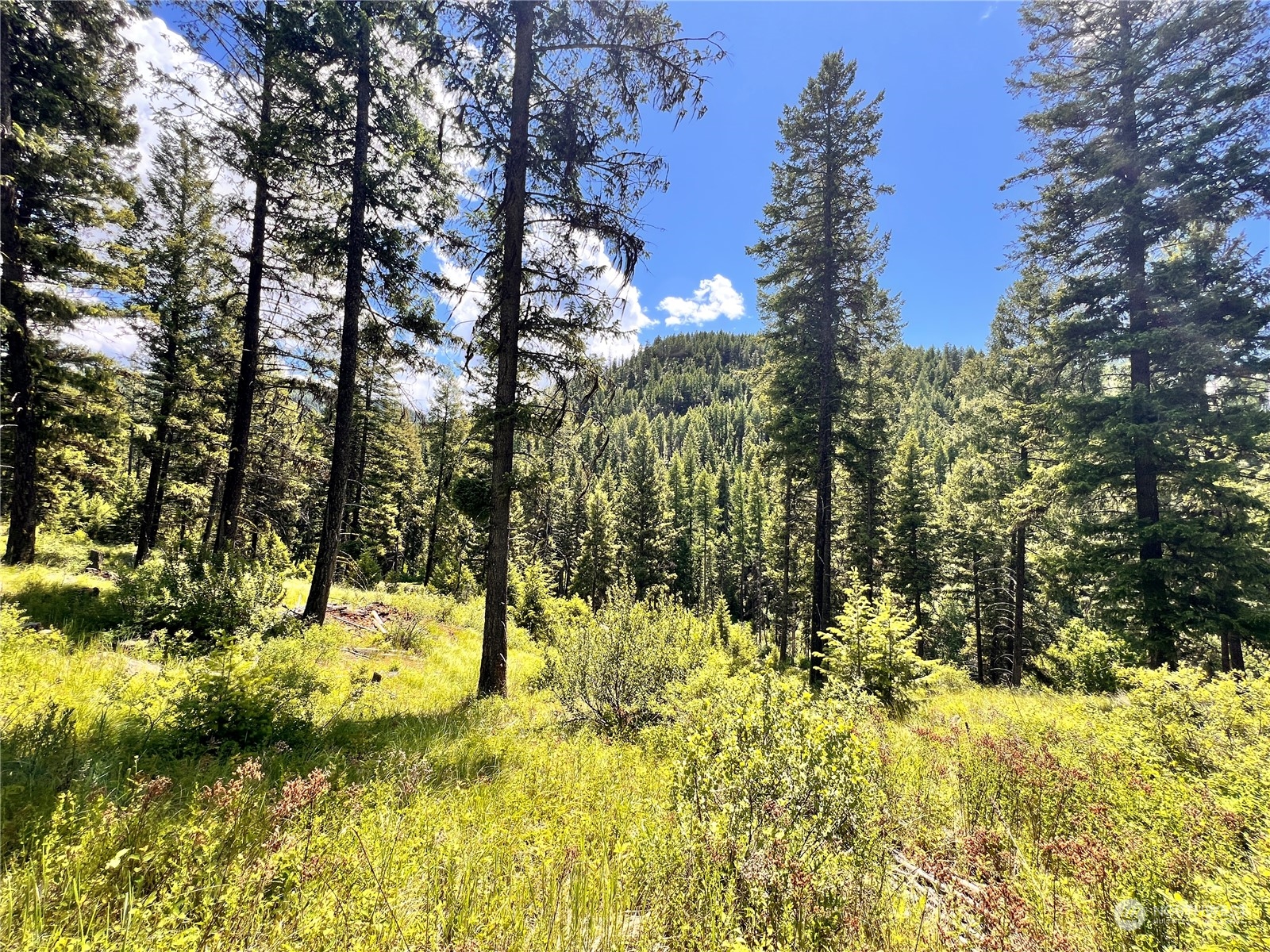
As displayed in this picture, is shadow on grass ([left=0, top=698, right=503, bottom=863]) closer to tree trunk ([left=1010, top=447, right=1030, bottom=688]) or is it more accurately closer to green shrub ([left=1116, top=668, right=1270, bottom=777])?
green shrub ([left=1116, top=668, right=1270, bottom=777])

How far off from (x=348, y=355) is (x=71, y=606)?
252 inches

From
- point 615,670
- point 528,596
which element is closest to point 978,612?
point 528,596

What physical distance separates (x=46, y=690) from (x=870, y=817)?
785cm

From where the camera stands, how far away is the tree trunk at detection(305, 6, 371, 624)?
9.12m

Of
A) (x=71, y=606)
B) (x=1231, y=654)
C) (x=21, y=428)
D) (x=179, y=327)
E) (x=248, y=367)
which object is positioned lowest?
(x=1231, y=654)

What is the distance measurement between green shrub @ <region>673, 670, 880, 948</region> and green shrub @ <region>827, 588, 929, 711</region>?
5.60 meters

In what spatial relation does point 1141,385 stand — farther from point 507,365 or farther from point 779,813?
point 507,365

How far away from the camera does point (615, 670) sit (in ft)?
21.4

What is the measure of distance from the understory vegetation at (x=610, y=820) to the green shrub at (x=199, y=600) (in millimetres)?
1274

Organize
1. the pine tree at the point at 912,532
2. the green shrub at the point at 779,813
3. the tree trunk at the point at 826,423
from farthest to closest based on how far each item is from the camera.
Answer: the pine tree at the point at 912,532 → the tree trunk at the point at 826,423 → the green shrub at the point at 779,813

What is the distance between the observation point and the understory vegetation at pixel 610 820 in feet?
7.53

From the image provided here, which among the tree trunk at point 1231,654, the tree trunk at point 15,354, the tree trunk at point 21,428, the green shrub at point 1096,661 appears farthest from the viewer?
the tree trunk at point 1231,654
